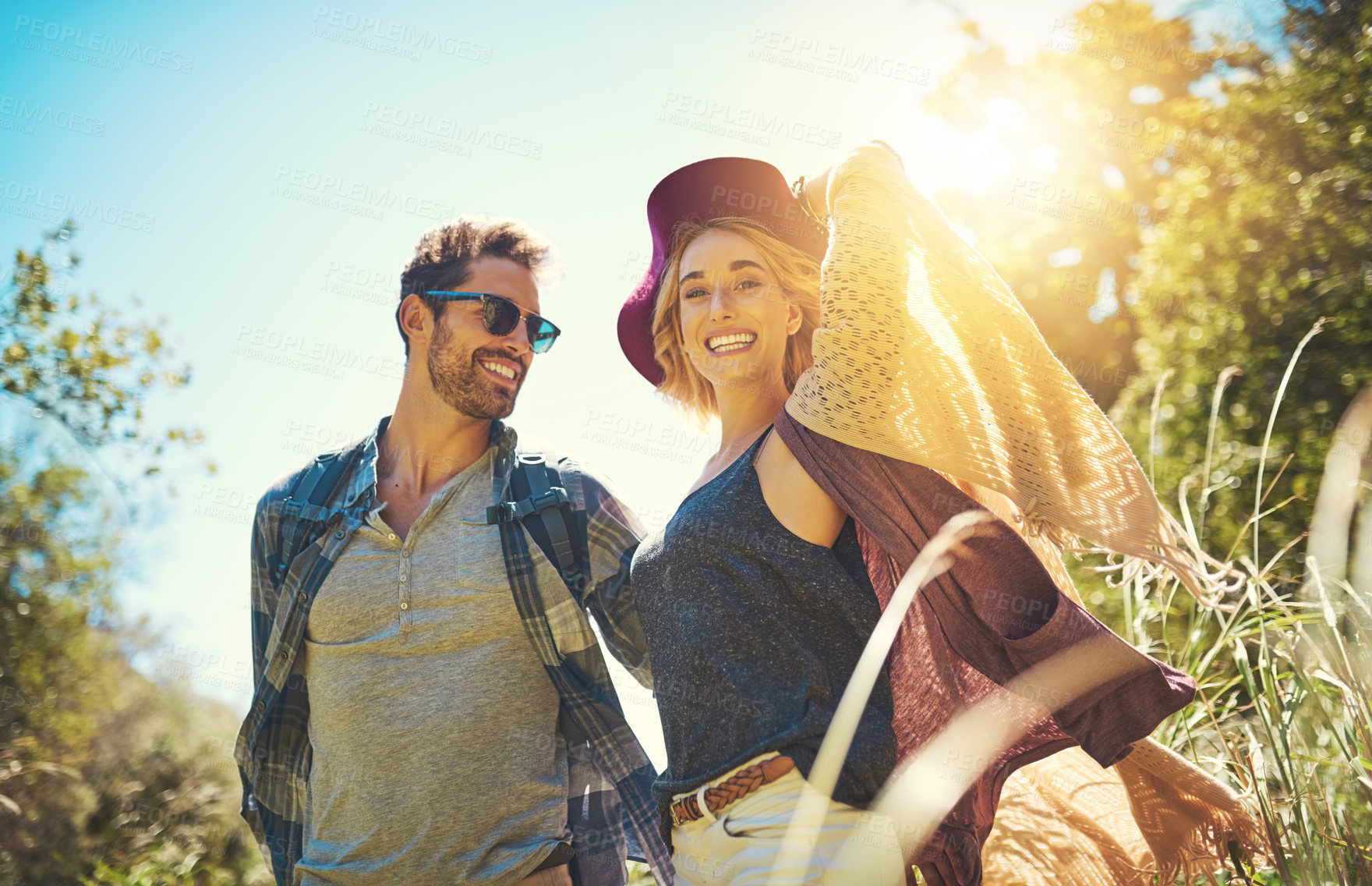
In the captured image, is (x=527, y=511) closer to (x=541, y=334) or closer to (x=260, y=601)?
(x=541, y=334)

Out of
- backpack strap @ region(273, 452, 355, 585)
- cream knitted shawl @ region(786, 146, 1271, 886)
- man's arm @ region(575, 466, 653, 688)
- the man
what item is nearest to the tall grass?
cream knitted shawl @ region(786, 146, 1271, 886)

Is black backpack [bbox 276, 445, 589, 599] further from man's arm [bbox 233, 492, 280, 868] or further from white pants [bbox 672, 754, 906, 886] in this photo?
white pants [bbox 672, 754, 906, 886]

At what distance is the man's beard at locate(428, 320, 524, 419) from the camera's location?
3354 mm

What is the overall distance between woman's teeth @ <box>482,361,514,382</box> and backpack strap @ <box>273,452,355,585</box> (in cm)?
64

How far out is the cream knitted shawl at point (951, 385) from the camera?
182cm

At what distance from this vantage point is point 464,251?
3648mm

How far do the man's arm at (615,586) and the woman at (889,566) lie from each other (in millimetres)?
670

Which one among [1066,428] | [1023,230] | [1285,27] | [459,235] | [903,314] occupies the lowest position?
[1066,428]

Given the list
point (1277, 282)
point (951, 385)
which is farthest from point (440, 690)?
point (1277, 282)

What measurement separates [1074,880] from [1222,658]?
1282 millimetres

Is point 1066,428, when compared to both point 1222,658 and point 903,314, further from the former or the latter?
point 1222,658

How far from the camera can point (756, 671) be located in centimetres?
187

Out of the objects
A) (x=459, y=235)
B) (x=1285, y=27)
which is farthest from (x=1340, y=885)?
(x=1285, y=27)

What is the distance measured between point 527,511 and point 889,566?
1.45 metres
